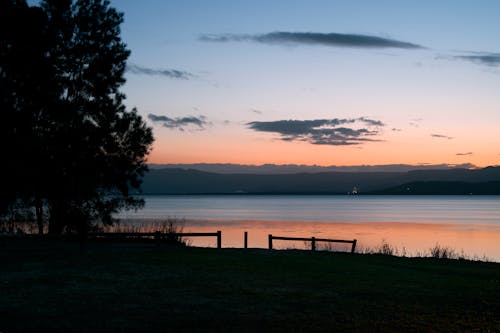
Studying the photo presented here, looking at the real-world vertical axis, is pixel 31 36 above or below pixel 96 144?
above

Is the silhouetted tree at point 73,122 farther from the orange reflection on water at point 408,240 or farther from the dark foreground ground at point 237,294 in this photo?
the orange reflection on water at point 408,240

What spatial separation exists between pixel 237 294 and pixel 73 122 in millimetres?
21080

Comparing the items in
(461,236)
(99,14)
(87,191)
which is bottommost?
(461,236)

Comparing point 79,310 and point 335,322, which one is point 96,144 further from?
point 335,322

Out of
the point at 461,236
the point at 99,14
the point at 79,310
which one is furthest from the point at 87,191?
the point at 461,236

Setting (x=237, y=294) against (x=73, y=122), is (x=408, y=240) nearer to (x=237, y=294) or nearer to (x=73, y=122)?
(x=73, y=122)

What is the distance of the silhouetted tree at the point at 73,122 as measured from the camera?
29.8 metres

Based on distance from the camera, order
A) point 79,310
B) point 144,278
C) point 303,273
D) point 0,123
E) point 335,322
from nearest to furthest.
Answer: point 335,322 → point 79,310 → point 144,278 → point 303,273 → point 0,123

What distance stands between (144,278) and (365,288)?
745 cm

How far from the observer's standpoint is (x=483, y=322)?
13.0m

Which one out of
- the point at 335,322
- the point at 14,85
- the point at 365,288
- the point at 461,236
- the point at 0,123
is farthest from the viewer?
the point at 461,236

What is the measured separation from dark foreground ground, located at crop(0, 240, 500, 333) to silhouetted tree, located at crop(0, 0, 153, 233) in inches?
179

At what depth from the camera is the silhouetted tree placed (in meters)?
29.8

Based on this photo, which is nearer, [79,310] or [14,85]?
[79,310]
